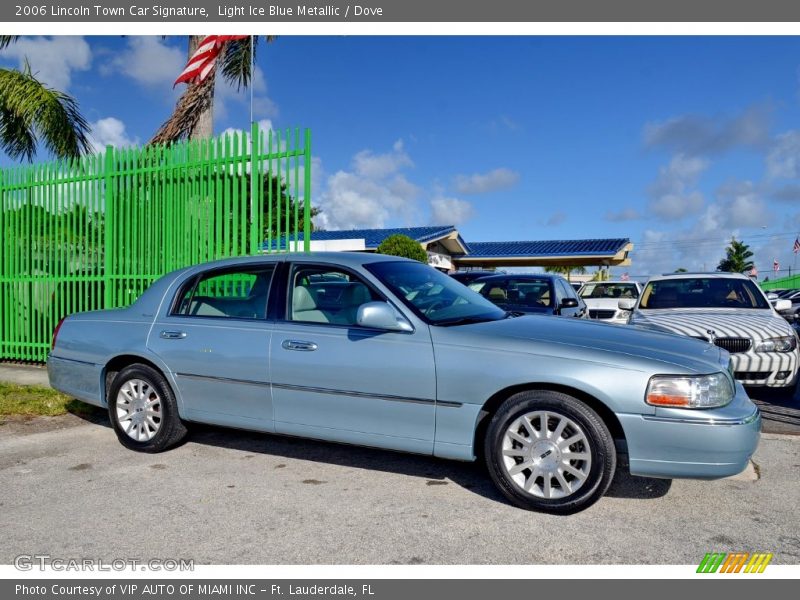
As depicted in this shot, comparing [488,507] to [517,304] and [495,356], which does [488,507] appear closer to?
[495,356]

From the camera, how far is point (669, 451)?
3525 mm

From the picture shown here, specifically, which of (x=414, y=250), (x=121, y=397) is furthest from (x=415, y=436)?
(x=414, y=250)

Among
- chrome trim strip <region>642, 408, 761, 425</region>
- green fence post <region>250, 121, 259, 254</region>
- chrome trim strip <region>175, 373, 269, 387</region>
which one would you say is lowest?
chrome trim strip <region>642, 408, 761, 425</region>

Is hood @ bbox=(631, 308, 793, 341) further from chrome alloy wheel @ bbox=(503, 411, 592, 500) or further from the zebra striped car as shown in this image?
chrome alloy wheel @ bbox=(503, 411, 592, 500)

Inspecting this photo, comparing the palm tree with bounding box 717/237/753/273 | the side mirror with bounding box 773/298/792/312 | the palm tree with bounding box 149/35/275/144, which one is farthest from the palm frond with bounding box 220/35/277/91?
the palm tree with bounding box 717/237/753/273

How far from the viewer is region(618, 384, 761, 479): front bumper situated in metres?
3.49

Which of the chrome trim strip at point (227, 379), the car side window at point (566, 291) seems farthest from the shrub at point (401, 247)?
the chrome trim strip at point (227, 379)

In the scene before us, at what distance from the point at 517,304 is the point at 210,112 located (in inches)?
282

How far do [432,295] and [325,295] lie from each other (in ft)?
2.62

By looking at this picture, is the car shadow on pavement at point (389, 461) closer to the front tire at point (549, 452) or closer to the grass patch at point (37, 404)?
the front tire at point (549, 452)

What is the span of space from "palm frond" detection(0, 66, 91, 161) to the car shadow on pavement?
31.0 ft

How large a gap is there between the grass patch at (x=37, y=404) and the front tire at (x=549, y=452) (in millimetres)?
4772

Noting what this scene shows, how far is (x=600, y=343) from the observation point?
383cm

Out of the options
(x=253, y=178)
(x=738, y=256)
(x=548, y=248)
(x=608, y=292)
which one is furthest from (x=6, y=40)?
(x=738, y=256)
